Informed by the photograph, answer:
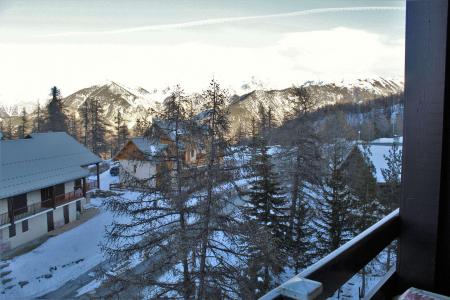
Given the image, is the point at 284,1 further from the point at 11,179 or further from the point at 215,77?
the point at 11,179

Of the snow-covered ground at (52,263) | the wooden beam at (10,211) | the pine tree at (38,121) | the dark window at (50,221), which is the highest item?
the pine tree at (38,121)

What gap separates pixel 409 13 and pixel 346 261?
2.50ft

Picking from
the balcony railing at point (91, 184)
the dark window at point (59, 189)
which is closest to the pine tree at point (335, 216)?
the dark window at point (59, 189)

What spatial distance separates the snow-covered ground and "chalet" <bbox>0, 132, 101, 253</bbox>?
32.2 inches

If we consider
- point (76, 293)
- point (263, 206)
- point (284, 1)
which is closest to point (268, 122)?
point (263, 206)

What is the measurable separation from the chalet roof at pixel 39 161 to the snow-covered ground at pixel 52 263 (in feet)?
5.87

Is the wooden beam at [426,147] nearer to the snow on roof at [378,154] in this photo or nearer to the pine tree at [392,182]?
the pine tree at [392,182]

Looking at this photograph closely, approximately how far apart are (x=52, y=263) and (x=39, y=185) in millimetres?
2769

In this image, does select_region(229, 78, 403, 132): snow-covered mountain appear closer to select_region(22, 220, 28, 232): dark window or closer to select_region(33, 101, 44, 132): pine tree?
select_region(33, 101, 44, 132): pine tree

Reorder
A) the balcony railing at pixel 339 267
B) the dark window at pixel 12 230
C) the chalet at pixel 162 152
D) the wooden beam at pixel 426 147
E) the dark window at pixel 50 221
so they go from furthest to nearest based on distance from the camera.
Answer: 1. the dark window at pixel 50 221
2. the dark window at pixel 12 230
3. the chalet at pixel 162 152
4. the wooden beam at pixel 426 147
5. the balcony railing at pixel 339 267

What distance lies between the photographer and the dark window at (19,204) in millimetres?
9609

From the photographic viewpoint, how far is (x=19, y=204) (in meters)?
9.88

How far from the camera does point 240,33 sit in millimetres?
2801

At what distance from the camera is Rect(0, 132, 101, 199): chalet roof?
30.2 ft
